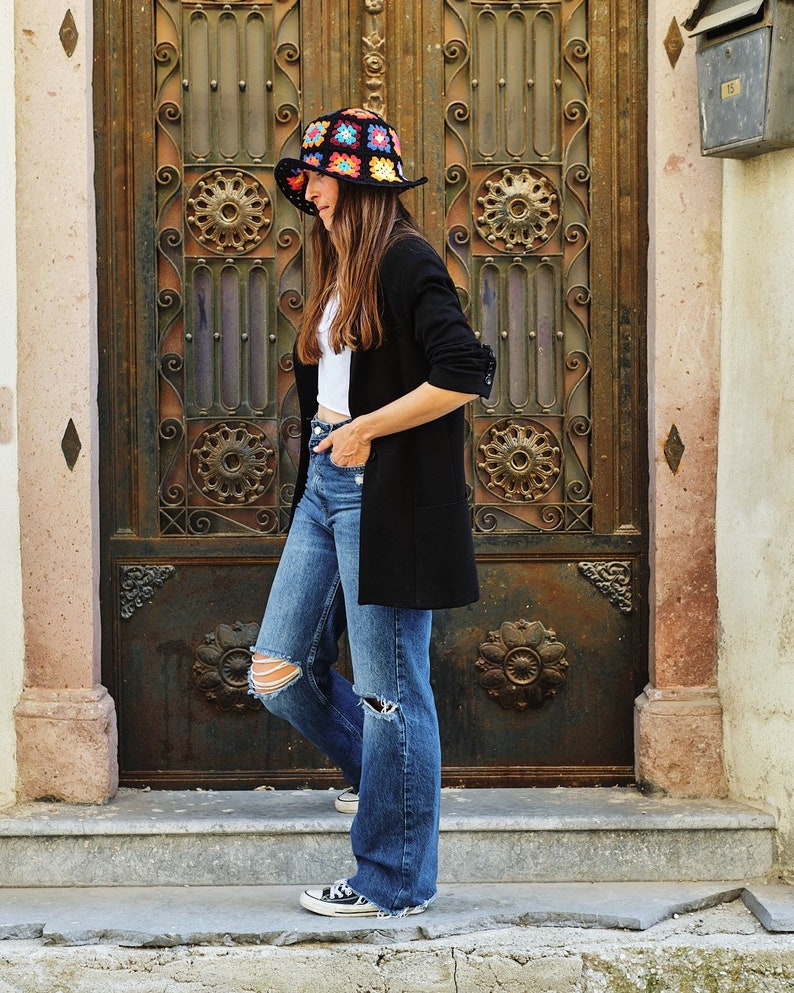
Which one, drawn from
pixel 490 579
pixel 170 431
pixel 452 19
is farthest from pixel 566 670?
pixel 452 19

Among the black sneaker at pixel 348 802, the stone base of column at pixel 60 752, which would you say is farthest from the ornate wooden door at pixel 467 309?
the black sneaker at pixel 348 802

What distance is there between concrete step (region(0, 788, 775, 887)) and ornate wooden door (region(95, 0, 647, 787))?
466 millimetres

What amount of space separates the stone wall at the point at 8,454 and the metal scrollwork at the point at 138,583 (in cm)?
38

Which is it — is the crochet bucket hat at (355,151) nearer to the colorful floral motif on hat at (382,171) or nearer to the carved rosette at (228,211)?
the colorful floral motif on hat at (382,171)

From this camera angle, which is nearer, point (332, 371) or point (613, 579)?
point (332, 371)

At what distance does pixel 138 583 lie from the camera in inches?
190

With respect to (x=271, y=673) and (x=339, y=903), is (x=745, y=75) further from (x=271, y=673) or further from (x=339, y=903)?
(x=339, y=903)

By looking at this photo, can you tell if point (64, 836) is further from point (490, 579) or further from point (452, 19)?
point (452, 19)

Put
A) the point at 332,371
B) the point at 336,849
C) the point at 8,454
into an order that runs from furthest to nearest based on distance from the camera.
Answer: the point at 8,454, the point at 336,849, the point at 332,371

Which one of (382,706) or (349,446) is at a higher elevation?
(349,446)

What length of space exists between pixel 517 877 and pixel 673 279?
1982mm

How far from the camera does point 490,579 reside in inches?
191

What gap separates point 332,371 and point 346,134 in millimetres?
608

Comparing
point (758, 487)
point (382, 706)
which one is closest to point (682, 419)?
point (758, 487)
